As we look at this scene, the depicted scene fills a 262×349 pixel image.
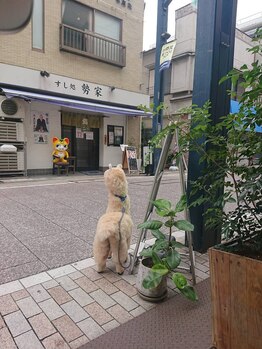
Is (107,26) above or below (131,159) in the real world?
above

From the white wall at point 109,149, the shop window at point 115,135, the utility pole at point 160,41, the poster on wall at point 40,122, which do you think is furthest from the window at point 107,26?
the poster on wall at point 40,122

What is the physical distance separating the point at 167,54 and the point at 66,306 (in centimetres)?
922

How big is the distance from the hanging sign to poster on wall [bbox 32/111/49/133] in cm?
476

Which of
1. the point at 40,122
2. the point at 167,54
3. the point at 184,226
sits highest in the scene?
the point at 167,54

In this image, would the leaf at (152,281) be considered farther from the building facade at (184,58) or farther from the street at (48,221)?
the building facade at (184,58)

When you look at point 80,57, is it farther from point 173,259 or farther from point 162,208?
point 173,259

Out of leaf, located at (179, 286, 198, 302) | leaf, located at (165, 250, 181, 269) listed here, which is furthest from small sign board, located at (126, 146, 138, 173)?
leaf, located at (179, 286, 198, 302)

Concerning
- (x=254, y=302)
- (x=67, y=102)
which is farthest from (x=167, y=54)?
(x=254, y=302)

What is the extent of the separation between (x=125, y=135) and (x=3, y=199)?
7.48m

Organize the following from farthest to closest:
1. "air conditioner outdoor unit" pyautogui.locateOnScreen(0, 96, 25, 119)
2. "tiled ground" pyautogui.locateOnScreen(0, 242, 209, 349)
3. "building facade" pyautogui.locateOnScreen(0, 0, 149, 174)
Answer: "building facade" pyautogui.locateOnScreen(0, 0, 149, 174), "air conditioner outdoor unit" pyautogui.locateOnScreen(0, 96, 25, 119), "tiled ground" pyautogui.locateOnScreen(0, 242, 209, 349)

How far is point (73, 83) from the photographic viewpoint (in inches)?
401

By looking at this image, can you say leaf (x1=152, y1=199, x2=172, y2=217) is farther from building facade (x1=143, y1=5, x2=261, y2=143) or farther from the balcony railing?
building facade (x1=143, y1=5, x2=261, y2=143)

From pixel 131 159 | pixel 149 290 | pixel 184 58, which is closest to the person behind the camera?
pixel 149 290

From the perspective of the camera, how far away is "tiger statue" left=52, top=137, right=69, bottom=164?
32.8 ft
